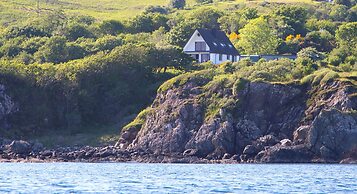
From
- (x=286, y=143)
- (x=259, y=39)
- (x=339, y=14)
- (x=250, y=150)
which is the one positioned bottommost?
(x=250, y=150)

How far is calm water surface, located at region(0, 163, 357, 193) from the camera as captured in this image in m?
62.7

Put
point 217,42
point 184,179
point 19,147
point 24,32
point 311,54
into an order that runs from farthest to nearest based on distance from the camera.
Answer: point 24,32, point 217,42, point 311,54, point 19,147, point 184,179

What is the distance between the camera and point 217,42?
15088 centimetres

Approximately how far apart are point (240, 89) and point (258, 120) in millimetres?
5320

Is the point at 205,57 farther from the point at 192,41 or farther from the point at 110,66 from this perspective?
the point at 110,66

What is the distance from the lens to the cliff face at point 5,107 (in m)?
123

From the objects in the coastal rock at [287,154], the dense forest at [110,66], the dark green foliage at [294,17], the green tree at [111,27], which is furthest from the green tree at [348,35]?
the coastal rock at [287,154]

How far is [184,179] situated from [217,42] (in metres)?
79.0

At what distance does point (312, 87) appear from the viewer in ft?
368

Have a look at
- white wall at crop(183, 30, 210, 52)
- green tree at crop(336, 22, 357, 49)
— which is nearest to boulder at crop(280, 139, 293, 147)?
white wall at crop(183, 30, 210, 52)

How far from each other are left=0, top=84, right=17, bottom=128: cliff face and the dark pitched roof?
35.3 m

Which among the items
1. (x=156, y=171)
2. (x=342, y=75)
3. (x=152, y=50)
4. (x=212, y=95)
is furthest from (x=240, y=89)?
(x=156, y=171)

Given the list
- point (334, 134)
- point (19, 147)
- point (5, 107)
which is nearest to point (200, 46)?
point (5, 107)

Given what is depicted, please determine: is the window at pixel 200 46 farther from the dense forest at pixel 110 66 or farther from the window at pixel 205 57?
the dense forest at pixel 110 66
